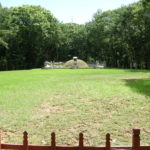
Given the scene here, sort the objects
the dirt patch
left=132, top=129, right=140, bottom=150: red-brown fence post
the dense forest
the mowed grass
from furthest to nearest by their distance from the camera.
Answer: the dense forest, the dirt patch, the mowed grass, left=132, top=129, right=140, bottom=150: red-brown fence post

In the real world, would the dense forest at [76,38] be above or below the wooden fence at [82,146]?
above

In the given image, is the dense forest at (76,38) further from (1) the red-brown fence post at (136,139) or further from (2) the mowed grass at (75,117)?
(1) the red-brown fence post at (136,139)

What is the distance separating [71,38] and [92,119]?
49162 millimetres

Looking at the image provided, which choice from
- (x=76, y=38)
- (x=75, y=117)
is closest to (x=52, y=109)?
(x=75, y=117)

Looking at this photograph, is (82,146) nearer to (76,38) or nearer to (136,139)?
(136,139)

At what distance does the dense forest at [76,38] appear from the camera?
147 feet

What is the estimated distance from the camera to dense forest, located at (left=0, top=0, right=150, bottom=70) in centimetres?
4494

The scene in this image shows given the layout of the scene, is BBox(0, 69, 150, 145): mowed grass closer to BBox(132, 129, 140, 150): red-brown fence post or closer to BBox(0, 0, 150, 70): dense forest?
BBox(132, 129, 140, 150): red-brown fence post

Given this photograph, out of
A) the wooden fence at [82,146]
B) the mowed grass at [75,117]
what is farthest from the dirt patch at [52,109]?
the wooden fence at [82,146]

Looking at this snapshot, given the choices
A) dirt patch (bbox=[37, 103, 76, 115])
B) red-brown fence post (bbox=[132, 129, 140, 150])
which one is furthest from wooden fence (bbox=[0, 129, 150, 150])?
dirt patch (bbox=[37, 103, 76, 115])

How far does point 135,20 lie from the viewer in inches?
1645

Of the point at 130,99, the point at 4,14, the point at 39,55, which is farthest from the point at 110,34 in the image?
the point at 130,99

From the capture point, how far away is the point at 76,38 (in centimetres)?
5550

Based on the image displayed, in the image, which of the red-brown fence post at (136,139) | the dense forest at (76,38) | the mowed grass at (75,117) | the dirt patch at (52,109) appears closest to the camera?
the red-brown fence post at (136,139)
